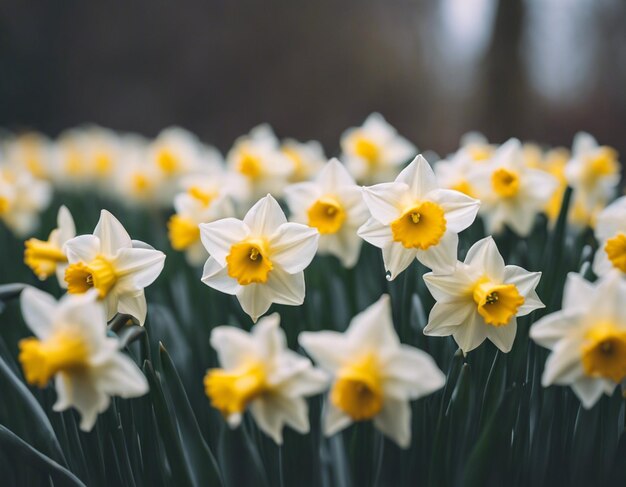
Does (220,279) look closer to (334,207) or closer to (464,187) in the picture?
(334,207)

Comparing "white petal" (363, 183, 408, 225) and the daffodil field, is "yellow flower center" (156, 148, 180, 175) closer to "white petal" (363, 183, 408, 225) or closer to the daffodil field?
the daffodil field

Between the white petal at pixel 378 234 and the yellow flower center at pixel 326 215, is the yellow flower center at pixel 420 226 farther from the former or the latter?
the yellow flower center at pixel 326 215

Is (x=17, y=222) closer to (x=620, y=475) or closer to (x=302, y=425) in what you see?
(x=302, y=425)

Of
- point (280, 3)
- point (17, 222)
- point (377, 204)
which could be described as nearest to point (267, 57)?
point (280, 3)

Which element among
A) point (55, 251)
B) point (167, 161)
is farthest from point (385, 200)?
point (167, 161)

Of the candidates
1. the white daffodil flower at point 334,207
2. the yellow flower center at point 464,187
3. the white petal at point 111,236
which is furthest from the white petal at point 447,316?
the white petal at point 111,236

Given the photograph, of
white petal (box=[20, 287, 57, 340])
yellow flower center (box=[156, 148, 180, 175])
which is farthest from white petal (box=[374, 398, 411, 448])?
yellow flower center (box=[156, 148, 180, 175])
